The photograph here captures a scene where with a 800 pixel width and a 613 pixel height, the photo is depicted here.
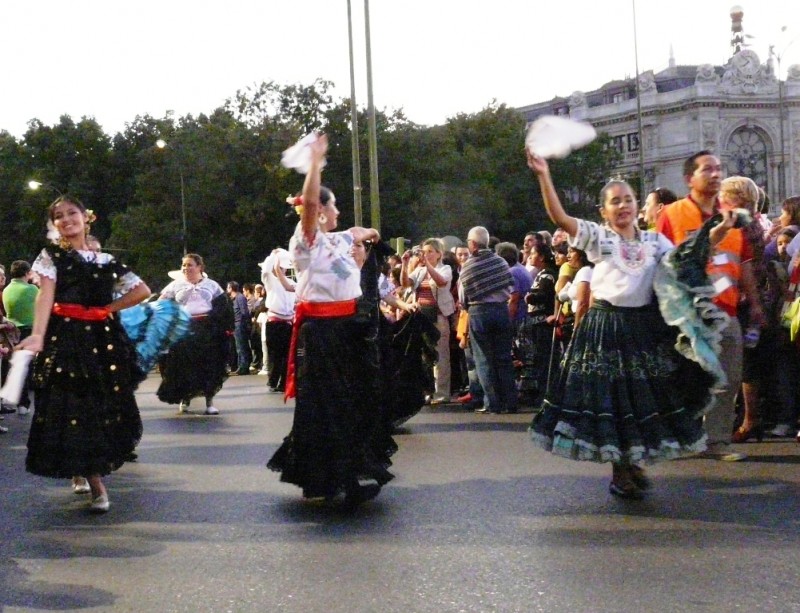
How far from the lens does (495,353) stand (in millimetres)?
13273

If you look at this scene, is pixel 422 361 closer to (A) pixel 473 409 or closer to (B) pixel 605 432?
(A) pixel 473 409

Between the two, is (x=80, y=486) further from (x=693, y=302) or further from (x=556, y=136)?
(x=693, y=302)

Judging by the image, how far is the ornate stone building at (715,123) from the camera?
107 meters

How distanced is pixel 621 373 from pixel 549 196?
1081 millimetres

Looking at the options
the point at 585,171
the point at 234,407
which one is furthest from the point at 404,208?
the point at 234,407

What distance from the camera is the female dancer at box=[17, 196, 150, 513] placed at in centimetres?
760

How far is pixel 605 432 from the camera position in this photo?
7.04 meters

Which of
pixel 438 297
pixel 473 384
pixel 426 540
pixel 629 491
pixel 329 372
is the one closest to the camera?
pixel 426 540

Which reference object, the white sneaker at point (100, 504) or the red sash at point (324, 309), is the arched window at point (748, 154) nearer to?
the red sash at point (324, 309)

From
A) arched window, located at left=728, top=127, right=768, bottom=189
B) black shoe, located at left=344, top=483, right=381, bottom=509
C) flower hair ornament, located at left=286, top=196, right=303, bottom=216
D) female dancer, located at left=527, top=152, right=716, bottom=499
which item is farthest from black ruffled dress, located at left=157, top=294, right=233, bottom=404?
arched window, located at left=728, top=127, right=768, bottom=189

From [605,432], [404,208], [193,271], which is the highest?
[404,208]

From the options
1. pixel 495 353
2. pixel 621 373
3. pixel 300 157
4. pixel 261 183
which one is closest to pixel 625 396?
pixel 621 373

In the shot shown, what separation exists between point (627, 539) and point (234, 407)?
32.6 ft

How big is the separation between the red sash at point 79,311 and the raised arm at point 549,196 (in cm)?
279
